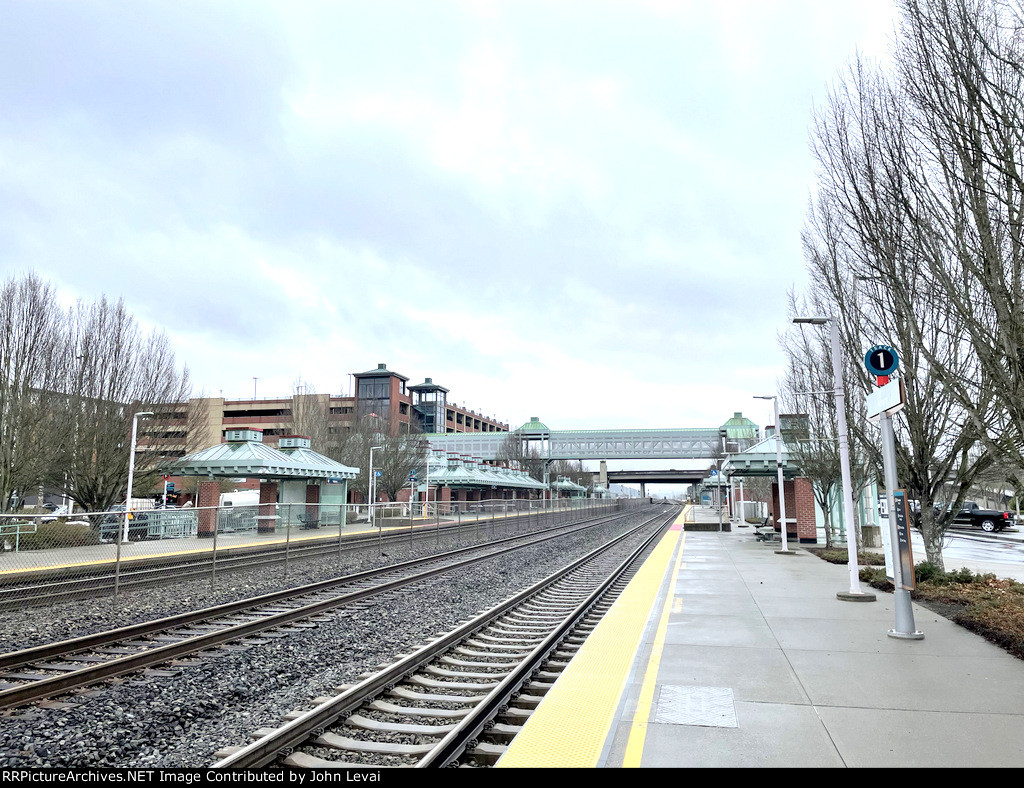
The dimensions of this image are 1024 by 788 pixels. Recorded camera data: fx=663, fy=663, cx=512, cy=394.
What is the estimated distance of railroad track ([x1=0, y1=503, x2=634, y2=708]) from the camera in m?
7.27

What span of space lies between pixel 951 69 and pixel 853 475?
57.0 feet

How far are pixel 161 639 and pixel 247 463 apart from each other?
2206cm

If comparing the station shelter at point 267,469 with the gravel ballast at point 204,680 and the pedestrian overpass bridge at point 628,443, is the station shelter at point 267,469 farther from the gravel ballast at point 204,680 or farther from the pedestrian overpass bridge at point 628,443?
the pedestrian overpass bridge at point 628,443

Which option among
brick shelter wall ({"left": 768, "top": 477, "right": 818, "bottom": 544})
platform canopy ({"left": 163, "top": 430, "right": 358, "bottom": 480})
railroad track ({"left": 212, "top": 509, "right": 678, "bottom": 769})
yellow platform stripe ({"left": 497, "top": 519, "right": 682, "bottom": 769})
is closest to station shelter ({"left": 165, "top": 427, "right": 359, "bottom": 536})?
platform canopy ({"left": 163, "top": 430, "right": 358, "bottom": 480})

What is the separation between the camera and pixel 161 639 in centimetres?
949

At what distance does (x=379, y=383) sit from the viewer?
9700 centimetres

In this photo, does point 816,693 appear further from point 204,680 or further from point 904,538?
point 204,680

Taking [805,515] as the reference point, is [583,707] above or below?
below

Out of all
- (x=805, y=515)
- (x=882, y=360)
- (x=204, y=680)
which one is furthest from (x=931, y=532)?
(x=805, y=515)

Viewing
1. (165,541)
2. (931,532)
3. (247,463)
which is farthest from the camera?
(247,463)

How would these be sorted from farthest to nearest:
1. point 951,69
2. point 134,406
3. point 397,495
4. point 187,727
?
point 397,495 → point 134,406 → point 951,69 → point 187,727

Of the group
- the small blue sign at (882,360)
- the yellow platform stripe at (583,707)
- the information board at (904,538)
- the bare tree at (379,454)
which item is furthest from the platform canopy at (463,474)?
the information board at (904,538)

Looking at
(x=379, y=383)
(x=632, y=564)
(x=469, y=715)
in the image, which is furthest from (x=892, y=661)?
(x=379, y=383)

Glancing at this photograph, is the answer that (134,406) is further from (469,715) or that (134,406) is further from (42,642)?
(469,715)
